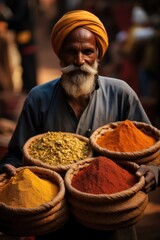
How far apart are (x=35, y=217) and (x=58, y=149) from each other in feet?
1.75

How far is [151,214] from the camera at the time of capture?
14.3 feet

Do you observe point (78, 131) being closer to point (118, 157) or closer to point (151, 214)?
point (118, 157)

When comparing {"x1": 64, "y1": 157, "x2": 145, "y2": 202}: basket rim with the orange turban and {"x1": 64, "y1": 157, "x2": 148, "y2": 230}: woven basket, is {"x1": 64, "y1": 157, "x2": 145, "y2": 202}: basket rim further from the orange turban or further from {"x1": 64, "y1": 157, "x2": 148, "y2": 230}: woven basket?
the orange turban

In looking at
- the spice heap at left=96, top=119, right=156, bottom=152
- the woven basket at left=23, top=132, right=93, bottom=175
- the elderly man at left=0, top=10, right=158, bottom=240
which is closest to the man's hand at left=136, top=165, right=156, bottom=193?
the spice heap at left=96, top=119, right=156, bottom=152

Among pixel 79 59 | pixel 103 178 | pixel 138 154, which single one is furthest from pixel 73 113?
pixel 103 178

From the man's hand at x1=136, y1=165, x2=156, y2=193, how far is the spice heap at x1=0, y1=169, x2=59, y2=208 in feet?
1.40

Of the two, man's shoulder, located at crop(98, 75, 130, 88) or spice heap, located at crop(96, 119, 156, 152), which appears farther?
man's shoulder, located at crop(98, 75, 130, 88)

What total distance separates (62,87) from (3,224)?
1109 millimetres

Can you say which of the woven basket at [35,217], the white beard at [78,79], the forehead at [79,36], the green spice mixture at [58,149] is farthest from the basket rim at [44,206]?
the forehead at [79,36]

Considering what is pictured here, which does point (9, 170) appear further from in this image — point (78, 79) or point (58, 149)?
point (78, 79)

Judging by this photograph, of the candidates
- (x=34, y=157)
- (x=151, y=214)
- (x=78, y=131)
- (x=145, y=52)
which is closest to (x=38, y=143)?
(x=34, y=157)

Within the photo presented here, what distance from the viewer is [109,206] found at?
7.31 feet

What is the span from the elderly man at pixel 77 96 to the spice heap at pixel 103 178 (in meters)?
0.62

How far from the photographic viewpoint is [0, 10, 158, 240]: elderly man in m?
2.94
